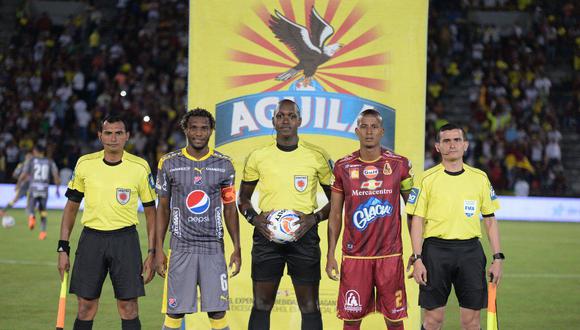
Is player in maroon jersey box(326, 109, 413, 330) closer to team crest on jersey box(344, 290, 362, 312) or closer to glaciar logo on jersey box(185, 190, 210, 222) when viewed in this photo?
team crest on jersey box(344, 290, 362, 312)

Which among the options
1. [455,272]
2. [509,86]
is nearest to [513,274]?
[455,272]

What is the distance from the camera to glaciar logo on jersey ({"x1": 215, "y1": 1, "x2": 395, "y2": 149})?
925 centimetres

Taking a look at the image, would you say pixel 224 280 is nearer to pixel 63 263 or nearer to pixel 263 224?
pixel 263 224

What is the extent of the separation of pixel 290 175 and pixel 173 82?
2259 cm

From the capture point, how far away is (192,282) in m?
7.71

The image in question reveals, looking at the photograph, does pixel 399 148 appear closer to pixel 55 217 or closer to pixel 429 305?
pixel 429 305

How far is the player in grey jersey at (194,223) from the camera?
770 centimetres

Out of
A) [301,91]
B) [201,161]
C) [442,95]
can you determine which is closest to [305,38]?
[301,91]

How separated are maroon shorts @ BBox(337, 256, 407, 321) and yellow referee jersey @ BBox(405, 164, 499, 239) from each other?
42cm

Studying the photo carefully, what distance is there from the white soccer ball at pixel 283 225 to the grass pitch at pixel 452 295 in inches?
55.0

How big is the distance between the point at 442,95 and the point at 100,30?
11.8m

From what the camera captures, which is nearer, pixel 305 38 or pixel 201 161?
pixel 201 161

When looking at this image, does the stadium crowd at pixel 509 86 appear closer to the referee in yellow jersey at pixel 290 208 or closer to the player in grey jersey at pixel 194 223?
the referee in yellow jersey at pixel 290 208

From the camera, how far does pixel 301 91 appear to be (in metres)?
9.29
